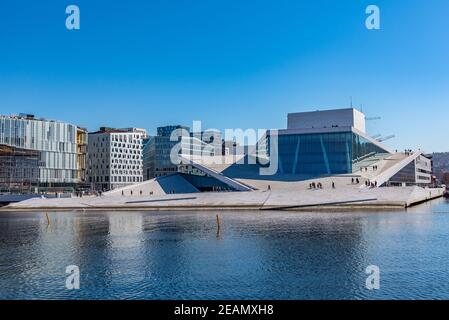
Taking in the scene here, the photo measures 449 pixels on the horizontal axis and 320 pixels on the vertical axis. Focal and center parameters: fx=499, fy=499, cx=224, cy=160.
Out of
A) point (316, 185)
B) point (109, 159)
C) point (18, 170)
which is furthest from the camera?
point (109, 159)

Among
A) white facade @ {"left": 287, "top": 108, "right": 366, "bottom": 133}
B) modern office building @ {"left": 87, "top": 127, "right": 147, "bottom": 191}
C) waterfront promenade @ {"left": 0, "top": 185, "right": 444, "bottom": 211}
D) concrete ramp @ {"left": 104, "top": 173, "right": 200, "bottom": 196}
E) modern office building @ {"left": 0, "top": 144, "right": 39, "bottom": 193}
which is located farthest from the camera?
modern office building @ {"left": 87, "top": 127, "right": 147, "bottom": 191}

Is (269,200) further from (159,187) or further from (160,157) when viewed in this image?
(160,157)

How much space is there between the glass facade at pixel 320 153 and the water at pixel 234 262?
134 feet

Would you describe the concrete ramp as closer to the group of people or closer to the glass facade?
the glass facade

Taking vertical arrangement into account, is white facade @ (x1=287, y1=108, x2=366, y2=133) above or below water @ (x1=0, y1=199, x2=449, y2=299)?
above

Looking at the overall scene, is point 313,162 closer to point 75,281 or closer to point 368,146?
point 368,146

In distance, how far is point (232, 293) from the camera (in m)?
17.3

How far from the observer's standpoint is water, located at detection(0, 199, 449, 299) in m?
17.7

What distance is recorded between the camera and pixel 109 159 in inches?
5871

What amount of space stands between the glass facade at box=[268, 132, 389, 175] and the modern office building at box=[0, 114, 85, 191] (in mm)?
59363

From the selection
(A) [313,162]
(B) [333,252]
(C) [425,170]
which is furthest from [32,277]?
(C) [425,170]

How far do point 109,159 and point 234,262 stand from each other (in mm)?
131068
